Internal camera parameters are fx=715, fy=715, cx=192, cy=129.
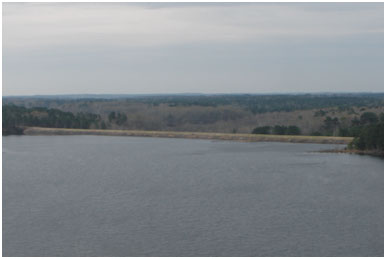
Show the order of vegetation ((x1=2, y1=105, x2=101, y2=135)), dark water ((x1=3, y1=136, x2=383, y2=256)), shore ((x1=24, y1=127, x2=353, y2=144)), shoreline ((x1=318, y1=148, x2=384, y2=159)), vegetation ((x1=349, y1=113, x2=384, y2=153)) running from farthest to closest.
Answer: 1. vegetation ((x1=2, y1=105, x2=101, y2=135))
2. shore ((x1=24, y1=127, x2=353, y2=144))
3. vegetation ((x1=349, y1=113, x2=384, y2=153))
4. shoreline ((x1=318, y1=148, x2=384, y2=159))
5. dark water ((x1=3, y1=136, x2=383, y2=256))

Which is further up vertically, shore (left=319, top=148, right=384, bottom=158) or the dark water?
shore (left=319, top=148, right=384, bottom=158)

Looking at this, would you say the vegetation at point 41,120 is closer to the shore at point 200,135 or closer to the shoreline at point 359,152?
the shore at point 200,135

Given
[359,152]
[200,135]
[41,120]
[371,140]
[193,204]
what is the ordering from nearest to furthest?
[193,204]
[371,140]
[359,152]
[200,135]
[41,120]

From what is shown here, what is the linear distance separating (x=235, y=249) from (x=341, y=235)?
2.66 metres

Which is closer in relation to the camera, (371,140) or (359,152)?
(371,140)

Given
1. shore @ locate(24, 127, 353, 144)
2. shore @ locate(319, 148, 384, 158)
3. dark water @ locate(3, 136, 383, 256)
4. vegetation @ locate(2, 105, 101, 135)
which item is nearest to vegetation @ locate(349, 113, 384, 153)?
shore @ locate(319, 148, 384, 158)

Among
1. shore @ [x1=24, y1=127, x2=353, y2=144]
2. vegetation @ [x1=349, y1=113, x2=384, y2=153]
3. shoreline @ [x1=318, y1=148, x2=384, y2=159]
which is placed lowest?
shore @ [x1=24, y1=127, x2=353, y2=144]

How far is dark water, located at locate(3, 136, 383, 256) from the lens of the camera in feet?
50.7

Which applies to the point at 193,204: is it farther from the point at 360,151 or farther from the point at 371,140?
the point at 360,151

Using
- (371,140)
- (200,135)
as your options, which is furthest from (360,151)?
(200,135)

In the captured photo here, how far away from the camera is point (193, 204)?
1973 cm

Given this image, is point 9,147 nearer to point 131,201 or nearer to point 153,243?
point 131,201

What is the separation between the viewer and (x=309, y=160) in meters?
30.0

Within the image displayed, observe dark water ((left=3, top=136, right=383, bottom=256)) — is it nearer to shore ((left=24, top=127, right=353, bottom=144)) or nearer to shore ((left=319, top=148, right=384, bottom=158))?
shore ((left=319, top=148, right=384, bottom=158))
